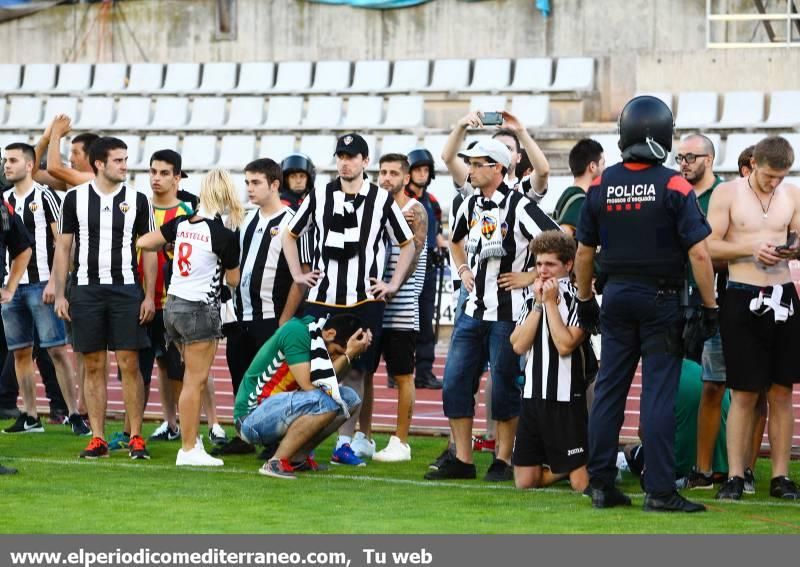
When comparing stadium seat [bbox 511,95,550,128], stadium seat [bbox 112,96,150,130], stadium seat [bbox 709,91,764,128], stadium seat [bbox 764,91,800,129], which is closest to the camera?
stadium seat [bbox 764,91,800,129]

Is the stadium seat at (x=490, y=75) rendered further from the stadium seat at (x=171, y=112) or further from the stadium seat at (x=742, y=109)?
the stadium seat at (x=171, y=112)

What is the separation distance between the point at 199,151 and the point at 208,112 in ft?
4.08

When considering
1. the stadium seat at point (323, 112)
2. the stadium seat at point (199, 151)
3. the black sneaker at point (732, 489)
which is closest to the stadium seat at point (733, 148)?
the stadium seat at point (323, 112)

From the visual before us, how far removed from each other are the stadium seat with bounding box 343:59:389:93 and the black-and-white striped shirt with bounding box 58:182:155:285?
13.2 meters

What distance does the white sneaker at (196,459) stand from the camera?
931 centimetres

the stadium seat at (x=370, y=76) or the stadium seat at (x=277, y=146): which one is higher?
the stadium seat at (x=370, y=76)

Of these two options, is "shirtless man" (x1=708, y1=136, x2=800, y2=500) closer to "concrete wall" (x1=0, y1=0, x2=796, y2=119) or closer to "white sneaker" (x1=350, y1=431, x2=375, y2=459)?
"white sneaker" (x1=350, y1=431, x2=375, y2=459)

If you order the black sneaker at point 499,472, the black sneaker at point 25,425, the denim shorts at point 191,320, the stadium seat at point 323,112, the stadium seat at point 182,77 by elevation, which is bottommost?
the black sneaker at point 499,472

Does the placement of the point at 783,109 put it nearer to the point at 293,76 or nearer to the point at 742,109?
the point at 742,109

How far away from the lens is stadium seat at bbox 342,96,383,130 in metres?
22.1

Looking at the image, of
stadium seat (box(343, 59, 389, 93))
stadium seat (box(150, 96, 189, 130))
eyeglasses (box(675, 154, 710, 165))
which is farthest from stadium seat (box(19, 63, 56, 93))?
eyeglasses (box(675, 154, 710, 165))

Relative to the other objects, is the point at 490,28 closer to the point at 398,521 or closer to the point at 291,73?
the point at 291,73

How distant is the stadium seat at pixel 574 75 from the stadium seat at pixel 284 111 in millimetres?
3719

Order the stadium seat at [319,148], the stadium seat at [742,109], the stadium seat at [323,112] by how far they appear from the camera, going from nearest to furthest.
A: 1. the stadium seat at [742,109]
2. the stadium seat at [319,148]
3. the stadium seat at [323,112]
